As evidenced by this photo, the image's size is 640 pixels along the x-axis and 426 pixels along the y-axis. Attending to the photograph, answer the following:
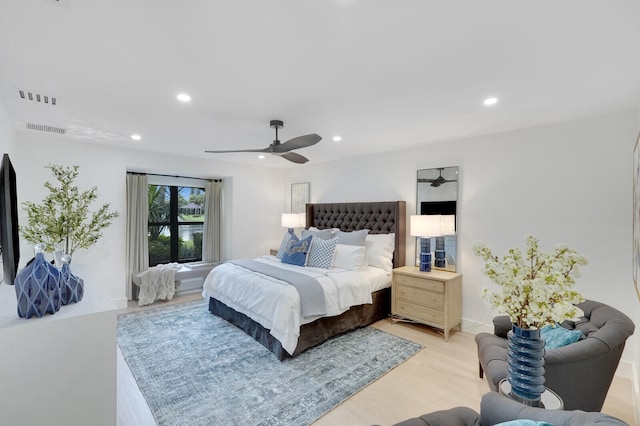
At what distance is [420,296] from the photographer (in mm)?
3459

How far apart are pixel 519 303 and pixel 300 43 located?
1697 mm

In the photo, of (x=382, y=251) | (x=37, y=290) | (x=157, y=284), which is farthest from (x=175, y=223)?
(x=37, y=290)

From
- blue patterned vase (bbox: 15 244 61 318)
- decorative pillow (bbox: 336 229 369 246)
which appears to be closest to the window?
decorative pillow (bbox: 336 229 369 246)

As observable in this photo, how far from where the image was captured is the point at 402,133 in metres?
3.37

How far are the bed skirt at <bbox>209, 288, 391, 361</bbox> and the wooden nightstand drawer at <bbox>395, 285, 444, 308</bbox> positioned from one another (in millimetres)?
310

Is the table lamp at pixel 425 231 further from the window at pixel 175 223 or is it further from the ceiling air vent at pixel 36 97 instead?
the window at pixel 175 223

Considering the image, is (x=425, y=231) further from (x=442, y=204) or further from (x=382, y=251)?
(x=382, y=251)

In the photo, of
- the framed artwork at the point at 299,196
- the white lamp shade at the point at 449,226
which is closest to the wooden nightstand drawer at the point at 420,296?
the white lamp shade at the point at 449,226

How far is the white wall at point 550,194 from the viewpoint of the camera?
2.58 metres

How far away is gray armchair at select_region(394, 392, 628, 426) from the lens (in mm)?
901

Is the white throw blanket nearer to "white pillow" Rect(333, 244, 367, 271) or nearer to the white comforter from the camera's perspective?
the white comforter

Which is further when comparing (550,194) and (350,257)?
(350,257)

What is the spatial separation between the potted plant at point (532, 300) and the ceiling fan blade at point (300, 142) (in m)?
1.79

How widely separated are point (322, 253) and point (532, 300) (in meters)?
2.84
